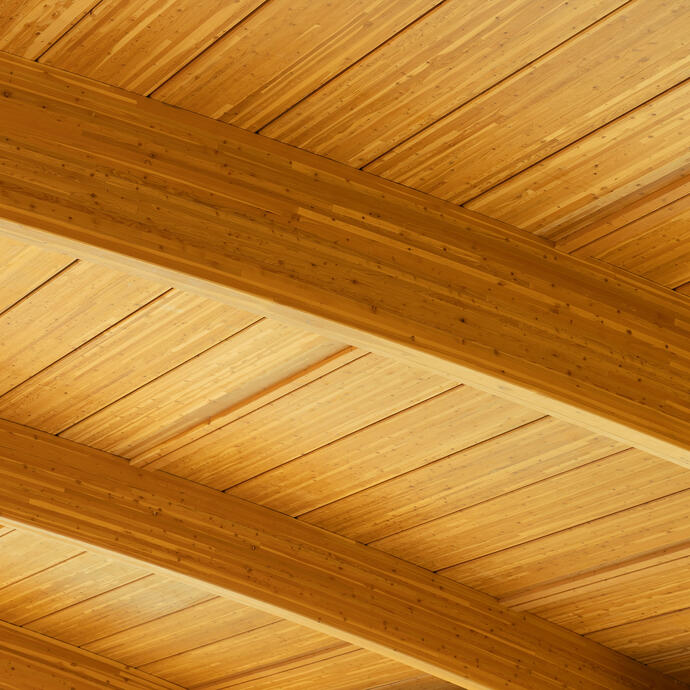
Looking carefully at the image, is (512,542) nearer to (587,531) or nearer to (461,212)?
(587,531)

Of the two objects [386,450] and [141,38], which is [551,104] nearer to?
[141,38]

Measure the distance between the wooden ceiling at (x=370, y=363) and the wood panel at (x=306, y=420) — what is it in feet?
0.06

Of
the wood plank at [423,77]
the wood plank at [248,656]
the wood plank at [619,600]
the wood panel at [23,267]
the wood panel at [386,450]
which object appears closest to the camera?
the wood plank at [423,77]

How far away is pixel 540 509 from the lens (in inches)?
293

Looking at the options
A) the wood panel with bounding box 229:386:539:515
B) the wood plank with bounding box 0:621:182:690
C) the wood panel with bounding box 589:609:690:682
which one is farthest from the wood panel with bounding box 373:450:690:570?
the wood plank with bounding box 0:621:182:690

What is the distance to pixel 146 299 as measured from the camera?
6.21 metres

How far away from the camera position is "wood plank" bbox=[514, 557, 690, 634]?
7844 millimetres

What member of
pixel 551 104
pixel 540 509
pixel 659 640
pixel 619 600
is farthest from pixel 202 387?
pixel 659 640

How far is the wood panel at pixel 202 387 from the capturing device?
6316 mm

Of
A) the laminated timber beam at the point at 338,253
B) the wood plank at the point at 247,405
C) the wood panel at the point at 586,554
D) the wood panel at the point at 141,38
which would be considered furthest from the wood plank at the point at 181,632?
the wood panel at the point at 141,38

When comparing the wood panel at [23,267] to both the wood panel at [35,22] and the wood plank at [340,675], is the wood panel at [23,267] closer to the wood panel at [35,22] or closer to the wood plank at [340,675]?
the wood panel at [35,22]

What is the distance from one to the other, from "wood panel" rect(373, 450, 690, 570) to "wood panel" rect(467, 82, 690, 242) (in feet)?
6.59

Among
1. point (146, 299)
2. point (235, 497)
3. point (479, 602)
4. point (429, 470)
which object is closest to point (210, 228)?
point (146, 299)

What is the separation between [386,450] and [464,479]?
1.78 ft
